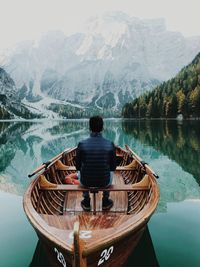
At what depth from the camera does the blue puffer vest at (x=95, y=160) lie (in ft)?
29.0

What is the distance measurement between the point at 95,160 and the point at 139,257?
308 cm

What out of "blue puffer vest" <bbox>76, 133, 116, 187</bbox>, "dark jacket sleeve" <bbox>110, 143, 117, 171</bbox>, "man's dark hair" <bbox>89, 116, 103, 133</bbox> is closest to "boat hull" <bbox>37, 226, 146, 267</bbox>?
"blue puffer vest" <bbox>76, 133, 116, 187</bbox>

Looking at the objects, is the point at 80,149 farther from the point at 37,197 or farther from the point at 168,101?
the point at 168,101

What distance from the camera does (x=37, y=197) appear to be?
33.8ft

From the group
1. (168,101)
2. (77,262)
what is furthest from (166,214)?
(168,101)

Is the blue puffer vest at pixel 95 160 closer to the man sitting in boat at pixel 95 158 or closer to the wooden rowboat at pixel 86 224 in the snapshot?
the man sitting in boat at pixel 95 158

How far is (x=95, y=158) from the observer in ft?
29.2

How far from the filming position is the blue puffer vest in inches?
348

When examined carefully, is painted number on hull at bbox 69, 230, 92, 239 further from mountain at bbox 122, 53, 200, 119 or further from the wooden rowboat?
mountain at bbox 122, 53, 200, 119

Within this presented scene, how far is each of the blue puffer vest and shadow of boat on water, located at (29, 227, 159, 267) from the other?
2.21m

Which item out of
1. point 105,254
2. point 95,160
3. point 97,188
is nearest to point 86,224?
point 105,254

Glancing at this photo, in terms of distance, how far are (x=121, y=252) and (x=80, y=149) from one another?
2.67 m

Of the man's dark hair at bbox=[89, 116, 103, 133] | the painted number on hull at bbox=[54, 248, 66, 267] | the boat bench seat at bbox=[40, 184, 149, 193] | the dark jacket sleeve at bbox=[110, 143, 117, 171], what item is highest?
the man's dark hair at bbox=[89, 116, 103, 133]

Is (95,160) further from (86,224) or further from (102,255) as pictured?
(102,255)
